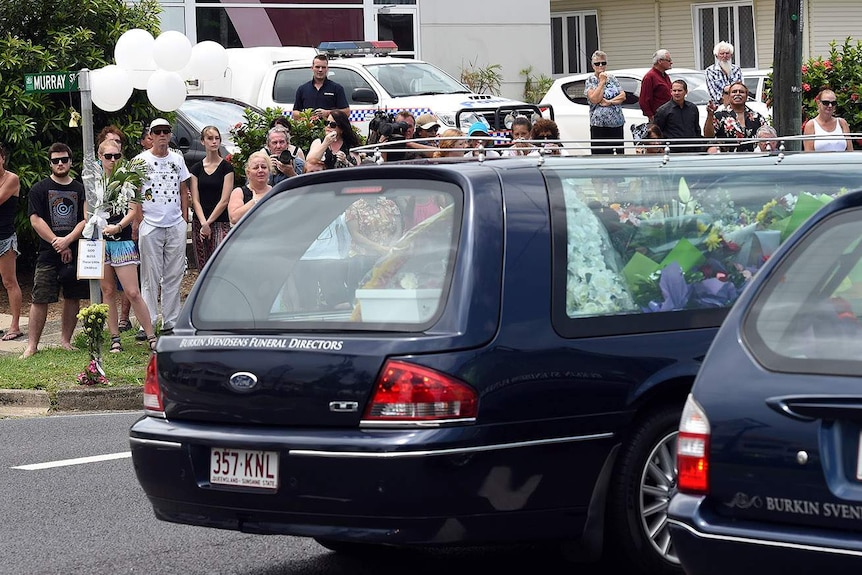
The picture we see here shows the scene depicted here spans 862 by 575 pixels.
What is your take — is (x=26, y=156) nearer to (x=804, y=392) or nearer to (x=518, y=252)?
(x=518, y=252)

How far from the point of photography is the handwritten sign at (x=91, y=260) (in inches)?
509

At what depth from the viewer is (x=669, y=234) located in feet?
20.7

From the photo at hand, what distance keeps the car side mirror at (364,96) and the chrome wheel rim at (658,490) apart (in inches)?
581

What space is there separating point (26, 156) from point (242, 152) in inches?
109

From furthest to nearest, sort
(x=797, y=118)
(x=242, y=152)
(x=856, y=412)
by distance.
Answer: (x=242, y=152)
(x=797, y=118)
(x=856, y=412)

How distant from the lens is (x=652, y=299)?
6094 mm

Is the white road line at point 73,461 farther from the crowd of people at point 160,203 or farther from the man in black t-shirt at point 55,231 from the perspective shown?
the man in black t-shirt at point 55,231

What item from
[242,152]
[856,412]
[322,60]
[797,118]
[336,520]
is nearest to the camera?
[856,412]

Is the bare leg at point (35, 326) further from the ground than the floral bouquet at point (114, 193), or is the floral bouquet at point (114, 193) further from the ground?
the floral bouquet at point (114, 193)

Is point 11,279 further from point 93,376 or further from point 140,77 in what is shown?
point 93,376

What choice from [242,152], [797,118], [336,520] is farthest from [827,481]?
[242,152]

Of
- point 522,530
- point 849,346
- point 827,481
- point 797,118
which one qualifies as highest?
point 797,118

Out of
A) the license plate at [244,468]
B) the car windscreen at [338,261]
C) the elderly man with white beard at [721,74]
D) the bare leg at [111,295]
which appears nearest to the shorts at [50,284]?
the bare leg at [111,295]

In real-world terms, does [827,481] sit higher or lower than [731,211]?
lower
